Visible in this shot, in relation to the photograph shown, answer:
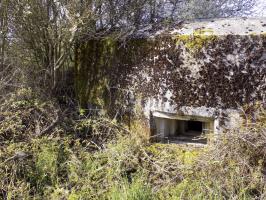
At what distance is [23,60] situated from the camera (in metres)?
4.61

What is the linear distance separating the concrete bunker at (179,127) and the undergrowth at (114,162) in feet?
0.46

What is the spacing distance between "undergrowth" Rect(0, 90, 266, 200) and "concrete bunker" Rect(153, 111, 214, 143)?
140 millimetres

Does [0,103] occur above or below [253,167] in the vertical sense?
above

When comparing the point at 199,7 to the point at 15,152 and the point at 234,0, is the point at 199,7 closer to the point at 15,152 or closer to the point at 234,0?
the point at 234,0

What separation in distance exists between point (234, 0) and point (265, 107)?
248 centimetres

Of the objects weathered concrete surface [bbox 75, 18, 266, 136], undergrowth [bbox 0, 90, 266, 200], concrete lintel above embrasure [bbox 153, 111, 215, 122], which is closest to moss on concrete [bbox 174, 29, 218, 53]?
weathered concrete surface [bbox 75, 18, 266, 136]

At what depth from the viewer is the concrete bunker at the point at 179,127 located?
3.62 meters

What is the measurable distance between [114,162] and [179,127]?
88 centimetres

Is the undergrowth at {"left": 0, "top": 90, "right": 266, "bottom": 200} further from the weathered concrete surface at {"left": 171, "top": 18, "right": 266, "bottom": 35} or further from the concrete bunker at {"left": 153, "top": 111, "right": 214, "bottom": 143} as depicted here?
the weathered concrete surface at {"left": 171, "top": 18, "right": 266, "bottom": 35}

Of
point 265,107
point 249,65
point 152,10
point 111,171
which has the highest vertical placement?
point 152,10

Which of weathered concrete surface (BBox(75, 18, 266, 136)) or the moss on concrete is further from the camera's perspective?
the moss on concrete

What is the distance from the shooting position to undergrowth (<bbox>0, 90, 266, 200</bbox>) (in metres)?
2.92

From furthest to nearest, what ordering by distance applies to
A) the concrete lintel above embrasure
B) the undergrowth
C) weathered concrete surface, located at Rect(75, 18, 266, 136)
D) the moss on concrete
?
1. the concrete lintel above embrasure
2. the moss on concrete
3. weathered concrete surface, located at Rect(75, 18, 266, 136)
4. the undergrowth

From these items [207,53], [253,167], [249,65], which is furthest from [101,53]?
[253,167]
